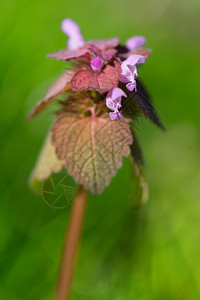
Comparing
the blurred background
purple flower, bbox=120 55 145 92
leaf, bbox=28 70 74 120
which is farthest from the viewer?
the blurred background

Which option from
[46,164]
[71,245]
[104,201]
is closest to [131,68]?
[46,164]

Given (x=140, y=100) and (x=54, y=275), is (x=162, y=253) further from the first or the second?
(x=140, y=100)

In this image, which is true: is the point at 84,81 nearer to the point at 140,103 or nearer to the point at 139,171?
the point at 140,103

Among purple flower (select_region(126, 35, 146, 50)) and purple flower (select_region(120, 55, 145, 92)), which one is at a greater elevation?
purple flower (select_region(126, 35, 146, 50))

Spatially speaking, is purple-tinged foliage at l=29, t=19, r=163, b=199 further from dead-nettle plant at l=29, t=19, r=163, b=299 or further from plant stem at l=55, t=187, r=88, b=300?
plant stem at l=55, t=187, r=88, b=300

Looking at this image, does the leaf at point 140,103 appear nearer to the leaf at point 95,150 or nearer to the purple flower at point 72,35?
the leaf at point 95,150

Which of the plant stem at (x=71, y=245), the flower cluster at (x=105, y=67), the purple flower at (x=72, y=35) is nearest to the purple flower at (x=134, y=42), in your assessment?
the flower cluster at (x=105, y=67)

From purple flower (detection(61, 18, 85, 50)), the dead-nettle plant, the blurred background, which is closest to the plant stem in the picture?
the dead-nettle plant
